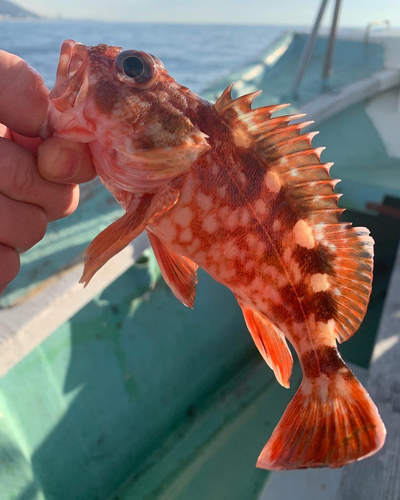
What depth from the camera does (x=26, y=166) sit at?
1213mm

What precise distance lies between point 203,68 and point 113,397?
21065mm

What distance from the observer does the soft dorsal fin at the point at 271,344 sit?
140 cm

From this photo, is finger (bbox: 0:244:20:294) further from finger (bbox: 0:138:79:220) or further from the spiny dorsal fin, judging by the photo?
the spiny dorsal fin

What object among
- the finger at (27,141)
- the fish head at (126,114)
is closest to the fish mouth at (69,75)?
the fish head at (126,114)

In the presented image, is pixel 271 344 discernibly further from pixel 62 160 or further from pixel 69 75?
A: pixel 69 75

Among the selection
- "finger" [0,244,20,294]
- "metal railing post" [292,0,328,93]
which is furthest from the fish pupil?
"metal railing post" [292,0,328,93]

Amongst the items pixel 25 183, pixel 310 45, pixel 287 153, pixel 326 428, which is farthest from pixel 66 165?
pixel 310 45

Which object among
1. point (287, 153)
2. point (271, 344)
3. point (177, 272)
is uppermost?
point (287, 153)

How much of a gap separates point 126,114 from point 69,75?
0.65 feet

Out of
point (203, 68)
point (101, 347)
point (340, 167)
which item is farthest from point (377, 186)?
point (203, 68)

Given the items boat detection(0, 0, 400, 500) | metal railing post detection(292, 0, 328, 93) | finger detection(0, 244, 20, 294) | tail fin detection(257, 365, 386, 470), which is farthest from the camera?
metal railing post detection(292, 0, 328, 93)

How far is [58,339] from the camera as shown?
222 cm

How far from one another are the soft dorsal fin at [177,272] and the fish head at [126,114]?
0.27 m

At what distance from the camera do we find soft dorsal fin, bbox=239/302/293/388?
1.40m
